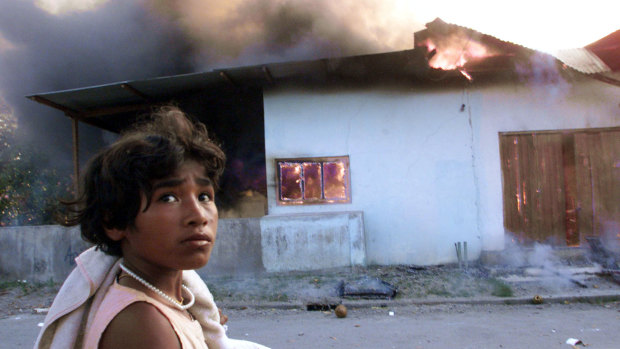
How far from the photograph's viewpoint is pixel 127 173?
106 centimetres

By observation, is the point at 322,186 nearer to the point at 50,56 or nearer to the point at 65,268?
the point at 65,268

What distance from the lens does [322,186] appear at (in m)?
8.30

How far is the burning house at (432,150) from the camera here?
7707 millimetres

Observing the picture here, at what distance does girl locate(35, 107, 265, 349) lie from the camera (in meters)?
0.94

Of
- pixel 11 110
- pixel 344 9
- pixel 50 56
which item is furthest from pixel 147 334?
pixel 50 56

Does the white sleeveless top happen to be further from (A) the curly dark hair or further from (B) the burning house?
(B) the burning house

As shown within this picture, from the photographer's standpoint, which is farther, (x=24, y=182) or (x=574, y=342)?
(x=24, y=182)

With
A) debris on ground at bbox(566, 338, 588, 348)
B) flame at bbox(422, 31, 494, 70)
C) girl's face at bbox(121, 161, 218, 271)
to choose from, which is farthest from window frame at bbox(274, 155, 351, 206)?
girl's face at bbox(121, 161, 218, 271)

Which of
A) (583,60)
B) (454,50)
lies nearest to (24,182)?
(454,50)

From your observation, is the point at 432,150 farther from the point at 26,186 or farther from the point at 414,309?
the point at 26,186

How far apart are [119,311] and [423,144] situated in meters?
7.79

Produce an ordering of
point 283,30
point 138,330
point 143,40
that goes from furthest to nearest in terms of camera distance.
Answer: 1. point 143,40
2. point 283,30
3. point 138,330

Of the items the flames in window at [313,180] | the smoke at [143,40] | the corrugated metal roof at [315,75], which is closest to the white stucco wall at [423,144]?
the flames in window at [313,180]

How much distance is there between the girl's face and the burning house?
648 cm
